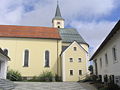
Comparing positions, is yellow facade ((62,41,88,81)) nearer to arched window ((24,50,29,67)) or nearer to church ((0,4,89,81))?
church ((0,4,89,81))

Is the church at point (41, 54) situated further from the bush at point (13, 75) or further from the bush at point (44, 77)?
the bush at point (13, 75)

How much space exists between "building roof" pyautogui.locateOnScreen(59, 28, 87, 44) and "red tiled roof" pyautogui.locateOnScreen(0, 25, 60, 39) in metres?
2.58

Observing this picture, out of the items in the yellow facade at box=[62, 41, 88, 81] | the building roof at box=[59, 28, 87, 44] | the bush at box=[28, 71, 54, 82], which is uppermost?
the building roof at box=[59, 28, 87, 44]

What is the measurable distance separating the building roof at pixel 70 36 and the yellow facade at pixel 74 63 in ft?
17.5

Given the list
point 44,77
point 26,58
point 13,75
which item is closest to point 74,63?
point 44,77

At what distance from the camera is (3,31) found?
35.8 m

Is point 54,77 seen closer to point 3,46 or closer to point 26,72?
point 26,72

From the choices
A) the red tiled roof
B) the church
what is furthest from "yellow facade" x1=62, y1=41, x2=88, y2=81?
the red tiled roof

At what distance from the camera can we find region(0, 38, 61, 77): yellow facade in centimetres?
3394

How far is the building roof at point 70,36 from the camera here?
39.9m

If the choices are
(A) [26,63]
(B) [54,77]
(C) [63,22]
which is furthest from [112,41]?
(C) [63,22]

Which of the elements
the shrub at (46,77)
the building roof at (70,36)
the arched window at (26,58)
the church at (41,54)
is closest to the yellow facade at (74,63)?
the church at (41,54)

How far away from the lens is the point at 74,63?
33812 mm

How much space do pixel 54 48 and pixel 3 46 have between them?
968 centimetres
